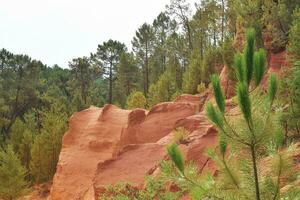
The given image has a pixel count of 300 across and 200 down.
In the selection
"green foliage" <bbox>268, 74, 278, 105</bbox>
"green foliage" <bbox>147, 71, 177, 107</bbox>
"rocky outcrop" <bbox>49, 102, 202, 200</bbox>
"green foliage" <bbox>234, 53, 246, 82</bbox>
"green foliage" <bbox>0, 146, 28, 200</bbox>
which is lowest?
"green foliage" <bbox>0, 146, 28, 200</bbox>

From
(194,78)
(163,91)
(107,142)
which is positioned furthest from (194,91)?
(107,142)

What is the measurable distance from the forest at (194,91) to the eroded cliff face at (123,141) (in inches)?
114

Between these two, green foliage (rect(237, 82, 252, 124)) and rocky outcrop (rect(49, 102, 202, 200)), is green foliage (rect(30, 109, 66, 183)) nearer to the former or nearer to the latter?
rocky outcrop (rect(49, 102, 202, 200))

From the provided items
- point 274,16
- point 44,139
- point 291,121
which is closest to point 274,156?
point 291,121

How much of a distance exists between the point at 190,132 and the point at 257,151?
17614 mm

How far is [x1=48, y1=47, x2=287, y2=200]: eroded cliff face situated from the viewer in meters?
23.3

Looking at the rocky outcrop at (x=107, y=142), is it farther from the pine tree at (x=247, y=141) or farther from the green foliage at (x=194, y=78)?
the pine tree at (x=247, y=141)

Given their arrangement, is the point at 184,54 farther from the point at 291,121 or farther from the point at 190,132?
the point at 291,121

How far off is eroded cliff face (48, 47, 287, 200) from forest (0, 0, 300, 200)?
290cm

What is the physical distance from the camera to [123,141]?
96.9ft

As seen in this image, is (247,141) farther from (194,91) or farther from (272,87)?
(194,91)

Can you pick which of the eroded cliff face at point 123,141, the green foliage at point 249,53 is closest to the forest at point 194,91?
the green foliage at point 249,53

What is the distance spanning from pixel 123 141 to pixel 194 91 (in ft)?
39.3

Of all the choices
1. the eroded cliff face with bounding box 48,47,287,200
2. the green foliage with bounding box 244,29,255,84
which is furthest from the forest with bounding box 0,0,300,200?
the eroded cliff face with bounding box 48,47,287,200
